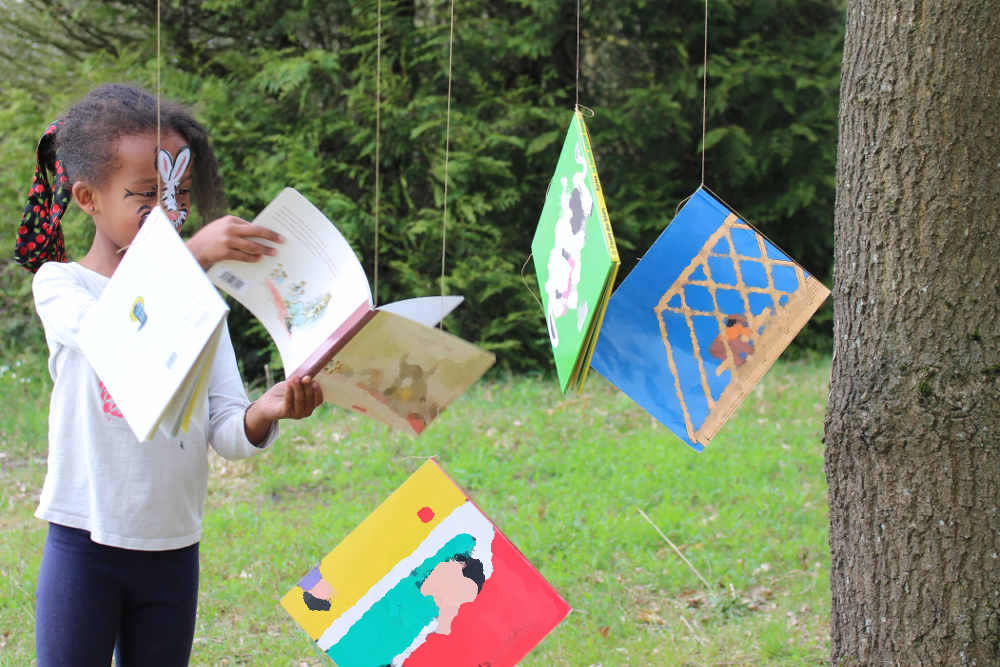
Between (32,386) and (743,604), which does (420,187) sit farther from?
(743,604)

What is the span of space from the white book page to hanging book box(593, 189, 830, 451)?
0.46 metres

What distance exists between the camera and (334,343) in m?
1.42

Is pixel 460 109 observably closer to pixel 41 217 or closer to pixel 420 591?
pixel 41 217

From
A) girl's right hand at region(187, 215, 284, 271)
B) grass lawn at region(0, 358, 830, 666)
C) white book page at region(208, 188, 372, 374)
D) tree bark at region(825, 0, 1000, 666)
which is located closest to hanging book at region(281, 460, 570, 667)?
white book page at region(208, 188, 372, 374)

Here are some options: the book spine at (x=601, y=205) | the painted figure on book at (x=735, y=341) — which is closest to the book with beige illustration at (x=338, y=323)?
the book spine at (x=601, y=205)

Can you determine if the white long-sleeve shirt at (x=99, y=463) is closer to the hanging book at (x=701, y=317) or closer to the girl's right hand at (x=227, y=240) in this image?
the girl's right hand at (x=227, y=240)

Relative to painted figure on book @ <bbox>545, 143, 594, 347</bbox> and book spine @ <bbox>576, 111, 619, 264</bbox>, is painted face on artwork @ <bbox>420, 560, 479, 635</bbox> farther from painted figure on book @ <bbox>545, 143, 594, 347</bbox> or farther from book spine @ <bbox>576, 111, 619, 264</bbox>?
book spine @ <bbox>576, 111, 619, 264</bbox>

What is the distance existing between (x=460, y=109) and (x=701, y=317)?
15.6 ft

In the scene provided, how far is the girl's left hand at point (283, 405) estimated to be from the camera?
1.49m

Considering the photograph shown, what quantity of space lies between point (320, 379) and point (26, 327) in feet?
17.7

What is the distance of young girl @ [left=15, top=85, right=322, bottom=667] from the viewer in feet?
5.18

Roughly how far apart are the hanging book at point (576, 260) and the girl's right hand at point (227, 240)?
46 cm

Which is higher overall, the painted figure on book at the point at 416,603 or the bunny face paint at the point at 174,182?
the bunny face paint at the point at 174,182

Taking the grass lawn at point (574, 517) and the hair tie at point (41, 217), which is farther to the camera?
the grass lawn at point (574, 517)
